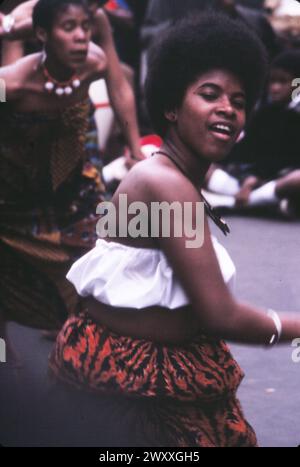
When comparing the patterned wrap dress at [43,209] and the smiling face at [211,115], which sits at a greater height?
the smiling face at [211,115]

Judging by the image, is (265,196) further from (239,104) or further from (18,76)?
(239,104)

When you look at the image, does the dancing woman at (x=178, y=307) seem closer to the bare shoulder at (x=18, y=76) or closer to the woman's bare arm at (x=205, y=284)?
the woman's bare arm at (x=205, y=284)

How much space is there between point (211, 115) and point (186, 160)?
0.39 ft

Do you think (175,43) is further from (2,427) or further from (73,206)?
(73,206)

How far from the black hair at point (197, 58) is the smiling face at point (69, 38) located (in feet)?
5.94

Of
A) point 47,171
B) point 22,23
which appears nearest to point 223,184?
point 22,23

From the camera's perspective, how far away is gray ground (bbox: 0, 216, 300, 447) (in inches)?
102

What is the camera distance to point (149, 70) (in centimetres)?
271

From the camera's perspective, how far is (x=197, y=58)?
2.55 meters

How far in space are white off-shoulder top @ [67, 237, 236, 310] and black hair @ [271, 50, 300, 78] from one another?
5.97m

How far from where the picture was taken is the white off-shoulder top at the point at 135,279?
2424 mm

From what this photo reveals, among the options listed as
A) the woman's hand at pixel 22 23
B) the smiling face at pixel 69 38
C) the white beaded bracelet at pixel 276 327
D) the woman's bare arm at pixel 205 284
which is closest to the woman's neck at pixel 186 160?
the woman's bare arm at pixel 205 284

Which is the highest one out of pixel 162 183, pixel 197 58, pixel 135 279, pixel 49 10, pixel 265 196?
pixel 49 10

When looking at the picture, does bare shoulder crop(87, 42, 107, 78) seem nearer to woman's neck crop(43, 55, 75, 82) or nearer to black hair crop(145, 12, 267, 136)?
woman's neck crop(43, 55, 75, 82)
